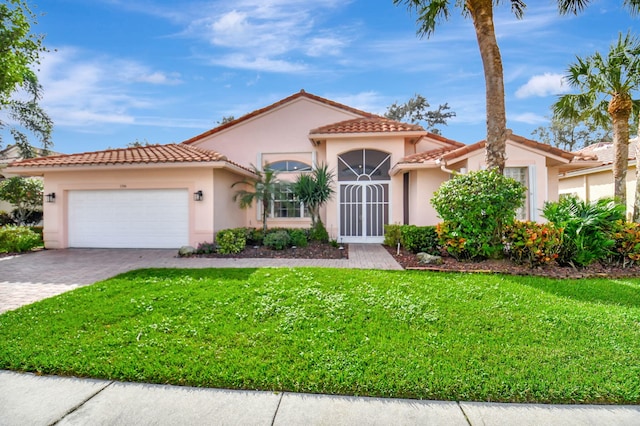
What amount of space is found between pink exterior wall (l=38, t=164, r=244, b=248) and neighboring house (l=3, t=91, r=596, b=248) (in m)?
0.04

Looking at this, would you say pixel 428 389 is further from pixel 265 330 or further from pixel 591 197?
pixel 591 197

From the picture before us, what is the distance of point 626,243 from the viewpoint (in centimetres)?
870

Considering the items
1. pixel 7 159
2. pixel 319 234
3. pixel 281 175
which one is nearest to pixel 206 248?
pixel 319 234

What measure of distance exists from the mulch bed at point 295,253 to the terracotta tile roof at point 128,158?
12.2 feet

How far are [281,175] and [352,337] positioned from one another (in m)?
12.2

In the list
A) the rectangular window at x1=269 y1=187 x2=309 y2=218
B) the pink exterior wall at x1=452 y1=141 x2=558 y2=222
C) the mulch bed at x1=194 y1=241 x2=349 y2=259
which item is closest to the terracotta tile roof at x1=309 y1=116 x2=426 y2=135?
the pink exterior wall at x1=452 y1=141 x2=558 y2=222

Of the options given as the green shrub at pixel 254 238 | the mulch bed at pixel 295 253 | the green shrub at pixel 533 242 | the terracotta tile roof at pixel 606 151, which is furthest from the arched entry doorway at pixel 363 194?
the terracotta tile roof at pixel 606 151

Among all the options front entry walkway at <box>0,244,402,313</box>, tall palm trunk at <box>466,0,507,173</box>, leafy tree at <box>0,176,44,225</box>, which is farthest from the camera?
leafy tree at <box>0,176,44,225</box>

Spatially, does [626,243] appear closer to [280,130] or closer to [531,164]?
[531,164]

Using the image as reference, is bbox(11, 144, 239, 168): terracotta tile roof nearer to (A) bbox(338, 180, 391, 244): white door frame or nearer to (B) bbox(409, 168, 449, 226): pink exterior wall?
(A) bbox(338, 180, 391, 244): white door frame

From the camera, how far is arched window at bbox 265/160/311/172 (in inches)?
630

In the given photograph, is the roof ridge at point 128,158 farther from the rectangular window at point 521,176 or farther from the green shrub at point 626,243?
the green shrub at point 626,243

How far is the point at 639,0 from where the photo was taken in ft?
36.8

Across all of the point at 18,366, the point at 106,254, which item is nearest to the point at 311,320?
the point at 18,366
